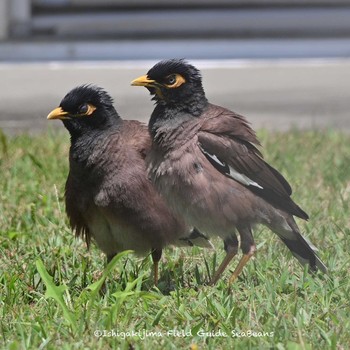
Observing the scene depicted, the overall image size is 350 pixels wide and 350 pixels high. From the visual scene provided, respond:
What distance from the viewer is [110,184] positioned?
450 centimetres

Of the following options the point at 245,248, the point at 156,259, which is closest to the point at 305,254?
the point at 245,248

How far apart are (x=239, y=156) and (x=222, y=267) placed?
18.9 inches

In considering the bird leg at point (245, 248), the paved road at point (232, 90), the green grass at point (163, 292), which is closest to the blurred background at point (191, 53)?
Answer: the paved road at point (232, 90)

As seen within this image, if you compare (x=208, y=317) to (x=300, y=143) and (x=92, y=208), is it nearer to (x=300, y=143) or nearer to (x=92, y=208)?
(x=92, y=208)

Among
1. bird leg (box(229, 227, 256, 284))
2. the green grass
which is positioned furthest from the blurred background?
bird leg (box(229, 227, 256, 284))

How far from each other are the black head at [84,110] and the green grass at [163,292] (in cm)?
60

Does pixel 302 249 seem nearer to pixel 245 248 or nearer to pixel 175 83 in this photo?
pixel 245 248

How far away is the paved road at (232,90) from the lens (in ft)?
26.2

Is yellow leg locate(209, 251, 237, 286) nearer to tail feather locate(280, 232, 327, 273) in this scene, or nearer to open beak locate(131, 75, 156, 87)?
tail feather locate(280, 232, 327, 273)

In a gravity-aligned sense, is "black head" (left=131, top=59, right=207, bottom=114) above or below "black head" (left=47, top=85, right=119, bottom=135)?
above

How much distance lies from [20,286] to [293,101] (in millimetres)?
4043

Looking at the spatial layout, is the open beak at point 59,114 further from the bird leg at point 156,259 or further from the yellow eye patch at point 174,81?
the bird leg at point 156,259

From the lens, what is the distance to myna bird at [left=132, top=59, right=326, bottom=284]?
4398mm

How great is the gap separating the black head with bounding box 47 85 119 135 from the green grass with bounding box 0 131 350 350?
23.6 inches
